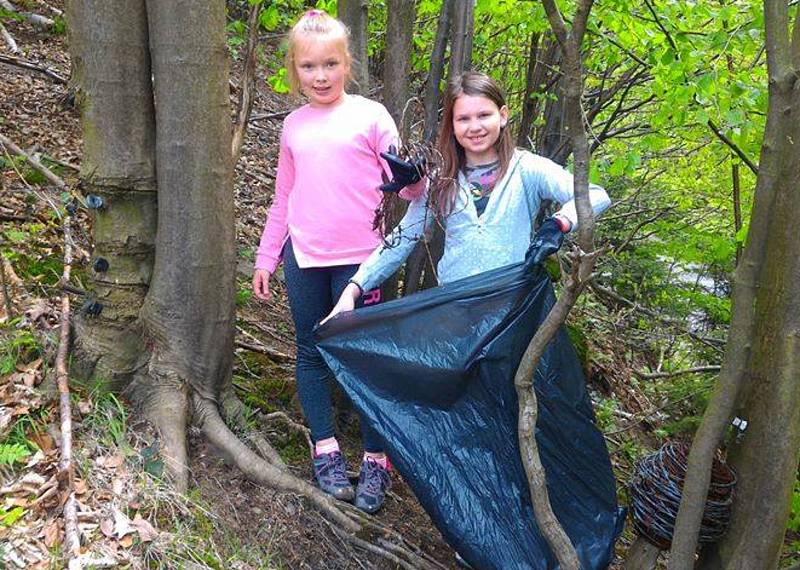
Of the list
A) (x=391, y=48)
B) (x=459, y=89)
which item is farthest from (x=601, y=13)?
(x=459, y=89)

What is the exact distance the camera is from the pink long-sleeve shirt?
Answer: 8.59 ft

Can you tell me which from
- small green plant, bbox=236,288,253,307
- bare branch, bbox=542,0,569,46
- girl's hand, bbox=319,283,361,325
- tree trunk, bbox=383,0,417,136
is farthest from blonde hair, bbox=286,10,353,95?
small green plant, bbox=236,288,253,307

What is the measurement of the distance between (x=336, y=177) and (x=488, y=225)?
608 millimetres

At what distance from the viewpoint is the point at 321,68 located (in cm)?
258

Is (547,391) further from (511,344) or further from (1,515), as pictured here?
(1,515)

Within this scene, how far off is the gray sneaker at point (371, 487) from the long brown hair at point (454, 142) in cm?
110

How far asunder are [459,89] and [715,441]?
4.74ft

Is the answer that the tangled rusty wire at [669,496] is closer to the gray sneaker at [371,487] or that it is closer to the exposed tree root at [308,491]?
the exposed tree root at [308,491]

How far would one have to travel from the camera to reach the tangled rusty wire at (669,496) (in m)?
2.36

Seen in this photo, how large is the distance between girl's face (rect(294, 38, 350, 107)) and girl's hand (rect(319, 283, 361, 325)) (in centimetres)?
73

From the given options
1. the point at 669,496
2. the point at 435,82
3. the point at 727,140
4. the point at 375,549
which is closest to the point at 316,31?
the point at 435,82

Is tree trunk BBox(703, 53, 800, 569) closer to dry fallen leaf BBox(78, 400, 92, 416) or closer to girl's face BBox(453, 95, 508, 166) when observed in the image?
girl's face BBox(453, 95, 508, 166)

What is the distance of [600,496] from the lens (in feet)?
8.45

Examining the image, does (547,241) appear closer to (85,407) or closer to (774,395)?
(774,395)
